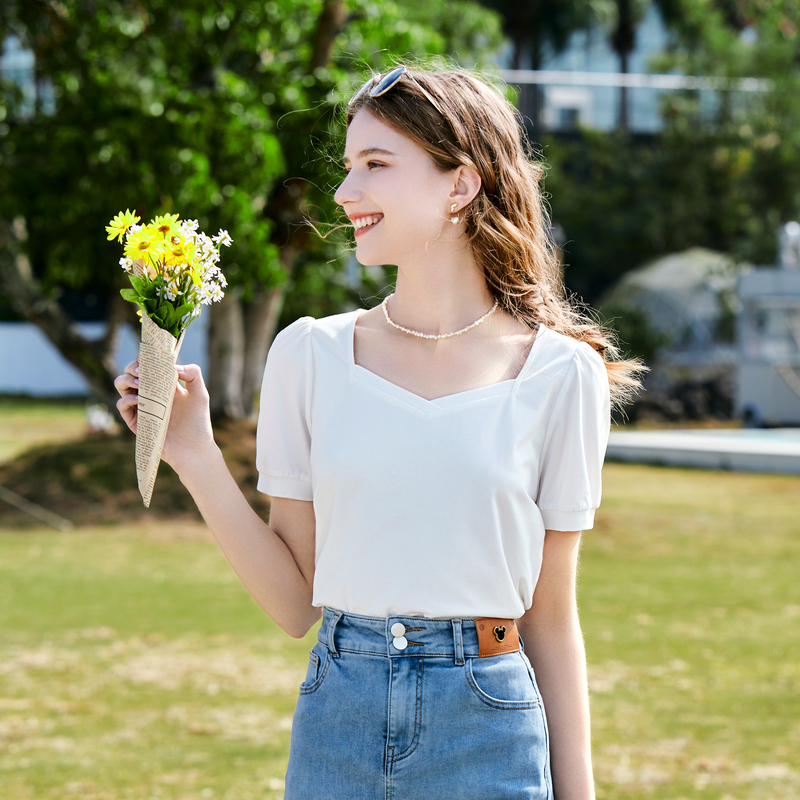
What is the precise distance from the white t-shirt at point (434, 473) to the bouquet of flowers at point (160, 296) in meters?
0.19

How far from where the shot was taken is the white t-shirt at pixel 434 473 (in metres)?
1.79

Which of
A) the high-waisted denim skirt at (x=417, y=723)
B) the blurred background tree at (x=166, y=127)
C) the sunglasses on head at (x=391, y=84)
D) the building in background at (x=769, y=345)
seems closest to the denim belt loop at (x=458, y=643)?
the high-waisted denim skirt at (x=417, y=723)

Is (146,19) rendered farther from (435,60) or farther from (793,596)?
(435,60)

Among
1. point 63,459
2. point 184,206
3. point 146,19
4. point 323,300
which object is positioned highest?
point 146,19

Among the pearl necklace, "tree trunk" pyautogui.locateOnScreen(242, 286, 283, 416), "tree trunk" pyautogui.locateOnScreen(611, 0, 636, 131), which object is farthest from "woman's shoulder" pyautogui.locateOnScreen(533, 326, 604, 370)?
"tree trunk" pyautogui.locateOnScreen(611, 0, 636, 131)

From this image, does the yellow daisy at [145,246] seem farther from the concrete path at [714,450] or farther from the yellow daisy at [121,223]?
the concrete path at [714,450]

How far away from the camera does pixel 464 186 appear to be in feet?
6.42

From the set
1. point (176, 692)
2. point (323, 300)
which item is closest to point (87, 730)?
point (176, 692)

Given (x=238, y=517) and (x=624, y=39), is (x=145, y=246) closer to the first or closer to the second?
(x=238, y=517)

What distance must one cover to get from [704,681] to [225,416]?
26.1 feet

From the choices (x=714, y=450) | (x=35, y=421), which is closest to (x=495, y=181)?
(x=714, y=450)

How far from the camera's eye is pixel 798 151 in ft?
93.9

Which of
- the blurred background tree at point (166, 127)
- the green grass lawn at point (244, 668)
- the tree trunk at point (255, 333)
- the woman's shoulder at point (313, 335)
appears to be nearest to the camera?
the woman's shoulder at point (313, 335)

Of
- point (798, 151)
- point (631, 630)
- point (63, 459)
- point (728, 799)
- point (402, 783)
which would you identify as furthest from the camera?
point (798, 151)
